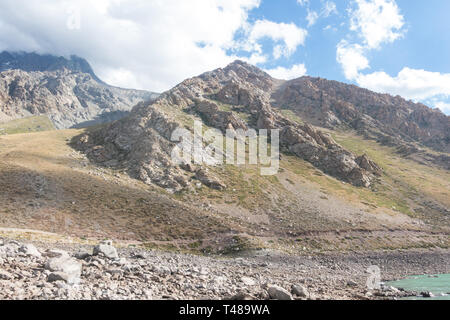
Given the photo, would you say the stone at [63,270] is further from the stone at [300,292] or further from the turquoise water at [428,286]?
the turquoise water at [428,286]

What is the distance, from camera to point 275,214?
7150 cm

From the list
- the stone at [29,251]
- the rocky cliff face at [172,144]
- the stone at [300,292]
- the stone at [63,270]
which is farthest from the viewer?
the rocky cliff face at [172,144]

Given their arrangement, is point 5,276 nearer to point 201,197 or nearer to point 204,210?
point 204,210

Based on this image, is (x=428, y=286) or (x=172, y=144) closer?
(x=428, y=286)

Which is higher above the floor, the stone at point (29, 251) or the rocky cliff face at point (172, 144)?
the rocky cliff face at point (172, 144)

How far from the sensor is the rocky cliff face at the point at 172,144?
272 feet

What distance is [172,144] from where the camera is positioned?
304 feet

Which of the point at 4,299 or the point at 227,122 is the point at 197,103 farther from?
the point at 4,299

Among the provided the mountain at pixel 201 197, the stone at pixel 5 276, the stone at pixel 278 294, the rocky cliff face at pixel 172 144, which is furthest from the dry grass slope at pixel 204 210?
the stone at pixel 278 294

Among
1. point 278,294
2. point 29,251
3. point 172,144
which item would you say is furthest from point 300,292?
point 172,144

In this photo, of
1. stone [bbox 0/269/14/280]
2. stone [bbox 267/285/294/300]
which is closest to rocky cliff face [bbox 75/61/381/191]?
stone [bbox 267/285/294/300]

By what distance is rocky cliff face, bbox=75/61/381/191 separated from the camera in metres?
83.0

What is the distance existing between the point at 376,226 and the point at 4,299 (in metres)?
86.3
